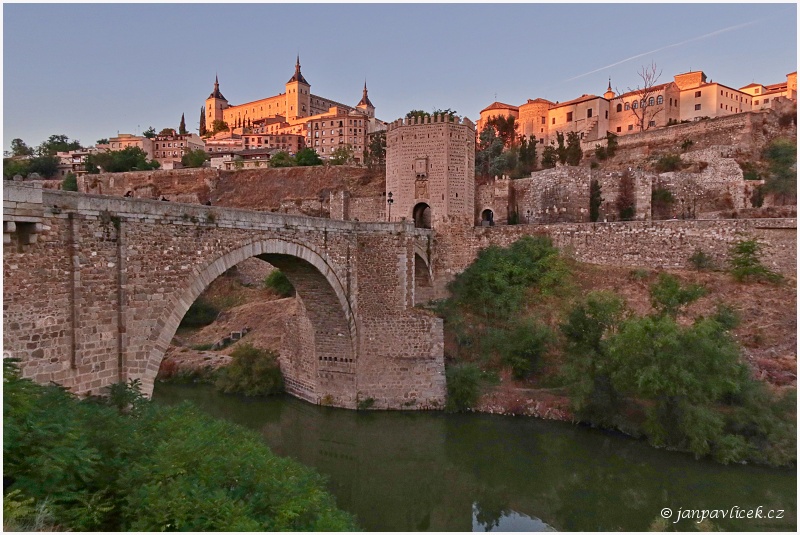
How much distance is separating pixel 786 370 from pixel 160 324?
1494 cm

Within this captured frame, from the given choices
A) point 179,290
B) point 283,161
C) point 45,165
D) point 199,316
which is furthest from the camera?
point 45,165

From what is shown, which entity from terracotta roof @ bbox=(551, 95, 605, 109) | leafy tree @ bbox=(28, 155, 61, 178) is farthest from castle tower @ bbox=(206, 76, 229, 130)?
terracotta roof @ bbox=(551, 95, 605, 109)

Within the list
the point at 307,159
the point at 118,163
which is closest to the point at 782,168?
the point at 307,159

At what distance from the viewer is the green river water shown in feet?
36.7

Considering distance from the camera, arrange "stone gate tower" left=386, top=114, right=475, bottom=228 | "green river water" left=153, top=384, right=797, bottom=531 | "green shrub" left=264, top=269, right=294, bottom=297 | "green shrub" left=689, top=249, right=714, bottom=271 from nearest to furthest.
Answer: "green river water" left=153, top=384, right=797, bottom=531
"green shrub" left=689, top=249, right=714, bottom=271
"stone gate tower" left=386, top=114, right=475, bottom=228
"green shrub" left=264, top=269, right=294, bottom=297

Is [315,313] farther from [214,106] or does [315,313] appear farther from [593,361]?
[214,106]

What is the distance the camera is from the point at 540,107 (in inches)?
1982

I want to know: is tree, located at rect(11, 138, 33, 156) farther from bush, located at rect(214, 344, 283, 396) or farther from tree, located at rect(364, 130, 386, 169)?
bush, located at rect(214, 344, 283, 396)

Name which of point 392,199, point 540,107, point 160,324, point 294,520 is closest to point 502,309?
point 392,199

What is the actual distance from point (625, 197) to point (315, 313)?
15586mm

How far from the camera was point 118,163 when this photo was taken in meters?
52.6

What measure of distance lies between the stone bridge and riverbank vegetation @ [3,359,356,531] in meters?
1.49

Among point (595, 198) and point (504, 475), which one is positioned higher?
point (595, 198)

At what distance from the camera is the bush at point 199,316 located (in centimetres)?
2656
